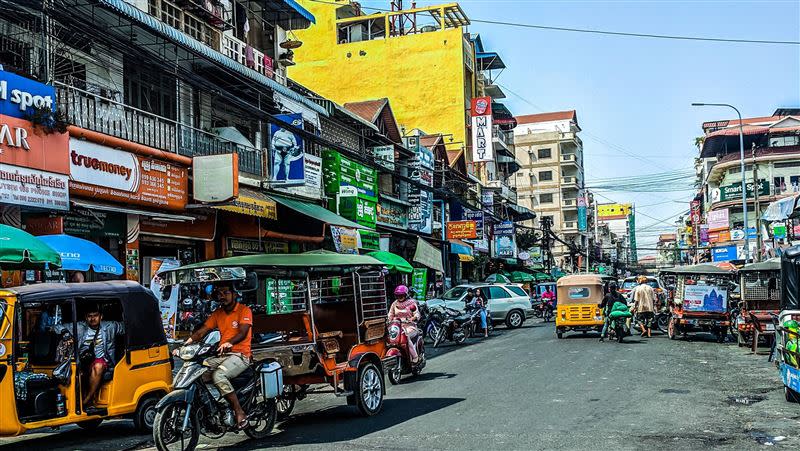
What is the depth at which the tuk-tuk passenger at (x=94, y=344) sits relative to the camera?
9.12m

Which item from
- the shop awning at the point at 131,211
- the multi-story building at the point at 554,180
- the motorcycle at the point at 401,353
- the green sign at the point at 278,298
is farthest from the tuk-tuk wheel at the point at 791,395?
the multi-story building at the point at 554,180

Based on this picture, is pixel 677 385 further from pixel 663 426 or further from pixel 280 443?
pixel 280 443

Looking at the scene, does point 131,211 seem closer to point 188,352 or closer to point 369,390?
point 369,390

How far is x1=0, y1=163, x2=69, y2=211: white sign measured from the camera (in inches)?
510

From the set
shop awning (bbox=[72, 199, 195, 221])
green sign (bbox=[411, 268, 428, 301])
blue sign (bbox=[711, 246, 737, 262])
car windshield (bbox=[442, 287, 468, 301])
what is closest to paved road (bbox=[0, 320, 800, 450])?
shop awning (bbox=[72, 199, 195, 221])

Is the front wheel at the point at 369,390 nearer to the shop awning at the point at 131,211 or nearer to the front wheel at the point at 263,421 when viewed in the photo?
the front wheel at the point at 263,421

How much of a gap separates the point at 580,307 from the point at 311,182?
958cm

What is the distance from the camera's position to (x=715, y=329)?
2298 cm

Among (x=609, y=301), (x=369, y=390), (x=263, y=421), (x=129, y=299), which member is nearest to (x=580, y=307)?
(x=609, y=301)

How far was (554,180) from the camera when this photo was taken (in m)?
98.9

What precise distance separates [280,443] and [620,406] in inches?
191

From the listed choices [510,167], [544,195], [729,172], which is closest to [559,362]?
[510,167]

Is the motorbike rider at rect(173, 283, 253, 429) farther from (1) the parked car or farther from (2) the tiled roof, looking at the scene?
(2) the tiled roof

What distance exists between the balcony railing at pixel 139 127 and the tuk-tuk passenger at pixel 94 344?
686cm
